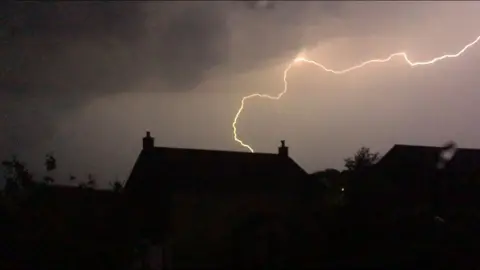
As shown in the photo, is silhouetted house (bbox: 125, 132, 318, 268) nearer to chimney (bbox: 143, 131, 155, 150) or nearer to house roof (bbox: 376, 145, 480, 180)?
chimney (bbox: 143, 131, 155, 150)

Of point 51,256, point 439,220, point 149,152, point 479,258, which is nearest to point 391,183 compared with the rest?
point 439,220

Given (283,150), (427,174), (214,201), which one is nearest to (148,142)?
(214,201)

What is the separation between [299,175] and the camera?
1767cm

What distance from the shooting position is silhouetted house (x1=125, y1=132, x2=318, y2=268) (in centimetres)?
1408

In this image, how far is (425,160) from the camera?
17.6m

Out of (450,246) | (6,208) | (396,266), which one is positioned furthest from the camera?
(6,208)

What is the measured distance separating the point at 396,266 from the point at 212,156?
4.86m

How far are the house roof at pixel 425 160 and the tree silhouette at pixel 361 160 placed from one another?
0.80ft

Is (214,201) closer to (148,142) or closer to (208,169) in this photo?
(208,169)

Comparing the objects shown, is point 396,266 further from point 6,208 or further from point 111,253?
point 6,208

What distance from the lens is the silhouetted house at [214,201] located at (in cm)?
1408

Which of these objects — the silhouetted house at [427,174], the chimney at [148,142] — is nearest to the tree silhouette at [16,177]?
the chimney at [148,142]

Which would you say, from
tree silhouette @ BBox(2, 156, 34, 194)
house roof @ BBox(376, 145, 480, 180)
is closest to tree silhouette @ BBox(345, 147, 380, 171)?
house roof @ BBox(376, 145, 480, 180)

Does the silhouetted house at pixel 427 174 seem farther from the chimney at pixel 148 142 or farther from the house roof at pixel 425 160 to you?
the chimney at pixel 148 142
